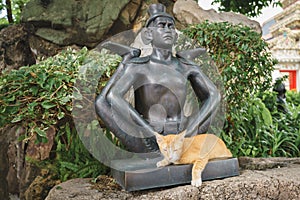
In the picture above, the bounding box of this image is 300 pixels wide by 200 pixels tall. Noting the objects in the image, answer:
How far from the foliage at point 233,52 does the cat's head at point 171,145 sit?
1510mm

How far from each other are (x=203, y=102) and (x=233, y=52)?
1.30 metres

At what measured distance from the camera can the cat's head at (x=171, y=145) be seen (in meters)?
1.74

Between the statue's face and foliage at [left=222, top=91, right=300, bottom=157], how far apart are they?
62.5 inches

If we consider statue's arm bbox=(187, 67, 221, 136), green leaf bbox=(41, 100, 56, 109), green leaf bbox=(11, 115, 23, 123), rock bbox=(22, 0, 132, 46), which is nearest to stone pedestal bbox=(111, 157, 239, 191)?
statue's arm bbox=(187, 67, 221, 136)

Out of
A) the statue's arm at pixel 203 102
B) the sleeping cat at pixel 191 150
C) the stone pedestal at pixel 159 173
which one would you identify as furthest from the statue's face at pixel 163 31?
the stone pedestal at pixel 159 173

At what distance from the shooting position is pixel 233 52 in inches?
125

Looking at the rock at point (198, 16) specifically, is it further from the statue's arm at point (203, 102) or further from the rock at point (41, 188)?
the rock at point (41, 188)

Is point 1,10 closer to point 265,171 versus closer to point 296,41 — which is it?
point 265,171

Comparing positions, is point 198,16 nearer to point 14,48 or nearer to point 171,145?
point 14,48

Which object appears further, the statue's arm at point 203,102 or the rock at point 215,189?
the statue's arm at point 203,102

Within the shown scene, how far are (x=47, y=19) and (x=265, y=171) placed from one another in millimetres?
3257

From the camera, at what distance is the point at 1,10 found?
16.5 feet

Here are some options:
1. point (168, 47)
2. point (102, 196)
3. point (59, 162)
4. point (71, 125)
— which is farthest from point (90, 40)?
point (102, 196)

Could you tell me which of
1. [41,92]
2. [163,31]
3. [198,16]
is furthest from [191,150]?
[198,16]
